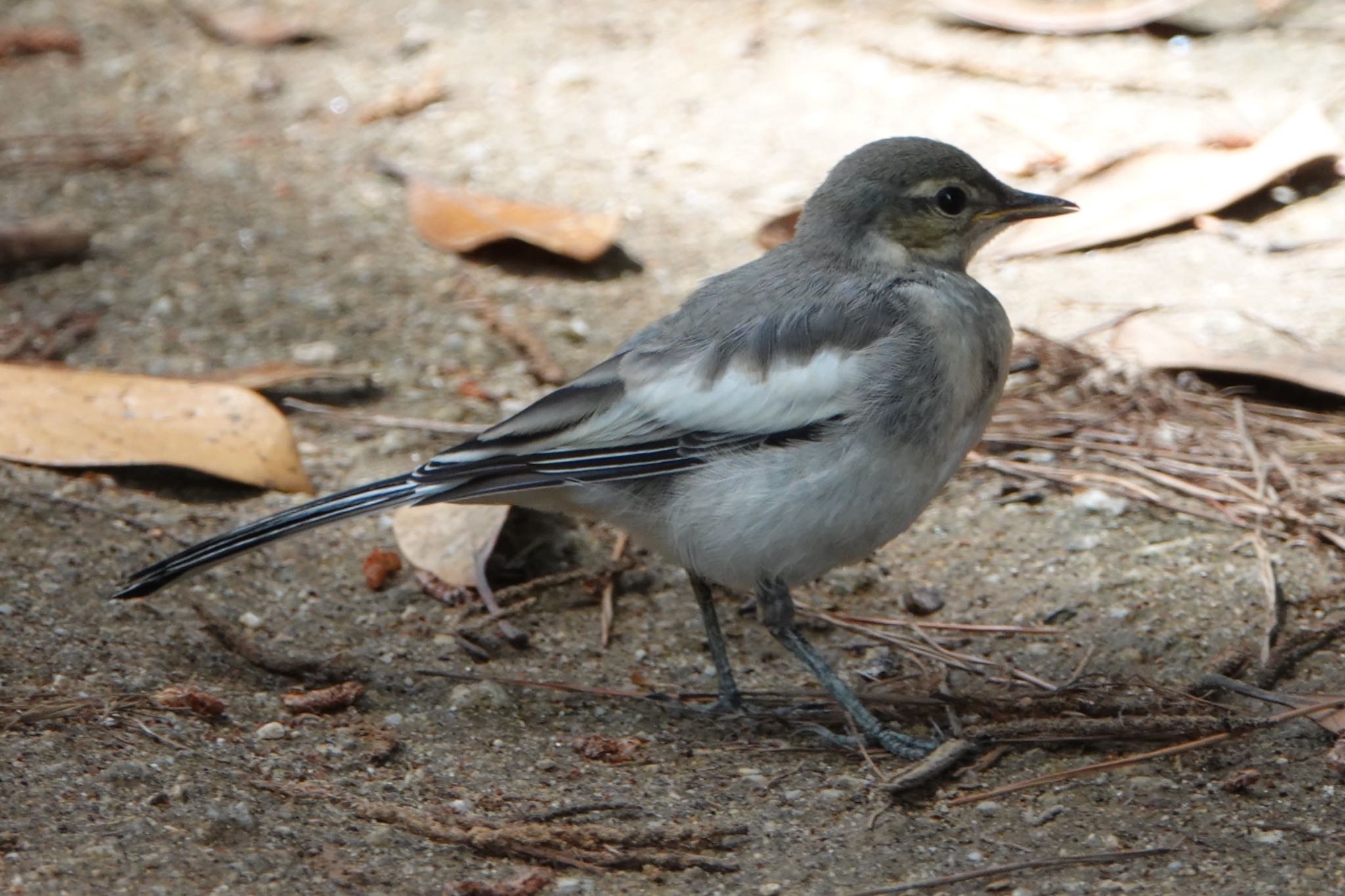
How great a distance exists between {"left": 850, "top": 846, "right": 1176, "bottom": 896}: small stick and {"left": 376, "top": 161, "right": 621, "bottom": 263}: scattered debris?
339 centimetres

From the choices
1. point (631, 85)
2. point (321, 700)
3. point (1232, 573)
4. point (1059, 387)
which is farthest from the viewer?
point (631, 85)

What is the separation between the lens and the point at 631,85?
285 inches

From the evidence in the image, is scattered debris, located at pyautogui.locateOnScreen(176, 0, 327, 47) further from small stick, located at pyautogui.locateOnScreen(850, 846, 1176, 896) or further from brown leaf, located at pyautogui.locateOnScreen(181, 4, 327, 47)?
small stick, located at pyautogui.locateOnScreen(850, 846, 1176, 896)

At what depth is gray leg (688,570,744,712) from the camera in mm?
3873

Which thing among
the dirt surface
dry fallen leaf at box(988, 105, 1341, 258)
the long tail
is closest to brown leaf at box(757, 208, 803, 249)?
the dirt surface

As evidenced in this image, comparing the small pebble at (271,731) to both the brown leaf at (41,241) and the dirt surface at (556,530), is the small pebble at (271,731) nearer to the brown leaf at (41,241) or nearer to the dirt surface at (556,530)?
the dirt surface at (556,530)

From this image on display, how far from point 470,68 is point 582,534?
11.7ft

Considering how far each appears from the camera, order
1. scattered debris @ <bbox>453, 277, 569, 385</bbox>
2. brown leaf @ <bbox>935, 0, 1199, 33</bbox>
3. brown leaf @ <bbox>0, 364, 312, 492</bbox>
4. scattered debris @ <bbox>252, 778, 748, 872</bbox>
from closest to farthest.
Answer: scattered debris @ <bbox>252, 778, 748, 872</bbox> → brown leaf @ <bbox>0, 364, 312, 492</bbox> → scattered debris @ <bbox>453, 277, 569, 385</bbox> → brown leaf @ <bbox>935, 0, 1199, 33</bbox>

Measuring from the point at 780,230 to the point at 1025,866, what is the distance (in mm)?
3321

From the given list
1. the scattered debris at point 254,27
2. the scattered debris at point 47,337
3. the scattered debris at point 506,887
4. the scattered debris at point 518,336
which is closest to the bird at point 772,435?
the scattered debris at point 506,887

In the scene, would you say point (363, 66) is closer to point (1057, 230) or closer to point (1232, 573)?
point (1057, 230)

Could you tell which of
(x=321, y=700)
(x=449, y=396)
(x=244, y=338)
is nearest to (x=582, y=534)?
(x=449, y=396)

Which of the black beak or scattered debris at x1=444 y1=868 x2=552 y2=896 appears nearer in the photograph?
scattered debris at x1=444 y1=868 x2=552 y2=896

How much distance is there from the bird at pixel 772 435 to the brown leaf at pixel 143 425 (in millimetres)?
643
